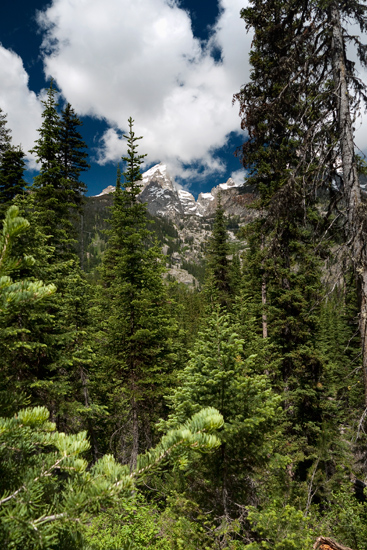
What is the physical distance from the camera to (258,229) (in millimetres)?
10977

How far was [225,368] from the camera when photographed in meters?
→ 5.45

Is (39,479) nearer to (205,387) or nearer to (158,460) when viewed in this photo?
(158,460)

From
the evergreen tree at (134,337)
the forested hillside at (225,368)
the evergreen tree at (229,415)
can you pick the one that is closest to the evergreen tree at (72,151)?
the forested hillside at (225,368)

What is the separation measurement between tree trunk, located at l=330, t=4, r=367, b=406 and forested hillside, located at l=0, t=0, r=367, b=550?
26 millimetres

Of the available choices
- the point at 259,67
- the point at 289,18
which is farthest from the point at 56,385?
the point at 259,67

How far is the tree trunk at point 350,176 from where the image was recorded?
175 inches

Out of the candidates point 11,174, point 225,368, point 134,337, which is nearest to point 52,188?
point 11,174

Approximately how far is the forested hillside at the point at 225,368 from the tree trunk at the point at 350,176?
3 centimetres

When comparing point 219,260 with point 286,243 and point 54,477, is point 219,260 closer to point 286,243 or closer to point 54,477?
point 286,243

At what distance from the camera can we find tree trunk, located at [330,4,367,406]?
14.5ft

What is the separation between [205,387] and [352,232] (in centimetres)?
382

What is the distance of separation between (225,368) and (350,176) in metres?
4.24

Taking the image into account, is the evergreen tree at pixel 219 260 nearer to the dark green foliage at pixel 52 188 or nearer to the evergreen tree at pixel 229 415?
the dark green foliage at pixel 52 188

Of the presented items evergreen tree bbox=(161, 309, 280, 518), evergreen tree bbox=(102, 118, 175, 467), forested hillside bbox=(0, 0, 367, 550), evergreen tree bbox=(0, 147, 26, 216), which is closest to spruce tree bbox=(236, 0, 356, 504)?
forested hillside bbox=(0, 0, 367, 550)
